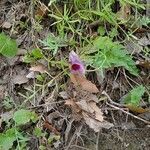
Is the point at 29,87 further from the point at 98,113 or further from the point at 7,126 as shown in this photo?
the point at 98,113

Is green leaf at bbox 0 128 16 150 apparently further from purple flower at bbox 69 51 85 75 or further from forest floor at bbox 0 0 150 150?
purple flower at bbox 69 51 85 75

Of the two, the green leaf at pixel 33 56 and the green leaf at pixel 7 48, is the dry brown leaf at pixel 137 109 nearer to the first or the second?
Result: the green leaf at pixel 33 56

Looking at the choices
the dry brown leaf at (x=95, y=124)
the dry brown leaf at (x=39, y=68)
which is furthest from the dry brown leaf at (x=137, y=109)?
the dry brown leaf at (x=39, y=68)

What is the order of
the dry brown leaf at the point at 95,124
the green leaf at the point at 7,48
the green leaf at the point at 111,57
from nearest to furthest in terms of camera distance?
the dry brown leaf at the point at 95,124 < the green leaf at the point at 111,57 < the green leaf at the point at 7,48

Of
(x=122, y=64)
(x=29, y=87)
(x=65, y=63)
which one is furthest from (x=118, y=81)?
(x=29, y=87)

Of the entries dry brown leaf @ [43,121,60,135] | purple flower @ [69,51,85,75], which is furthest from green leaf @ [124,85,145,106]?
→ dry brown leaf @ [43,121,60,135]

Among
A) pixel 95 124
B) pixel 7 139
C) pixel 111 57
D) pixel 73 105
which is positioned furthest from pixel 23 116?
pixel 111 57
